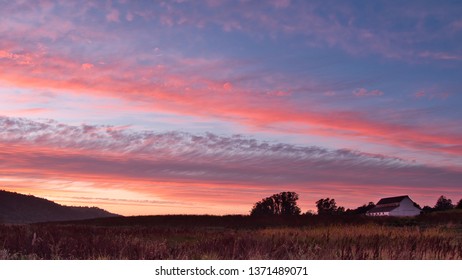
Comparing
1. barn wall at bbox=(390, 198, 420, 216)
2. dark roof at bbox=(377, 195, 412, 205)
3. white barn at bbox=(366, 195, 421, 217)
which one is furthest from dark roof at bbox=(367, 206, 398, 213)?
dark roof at bbox=(377, 195, 412, 205)

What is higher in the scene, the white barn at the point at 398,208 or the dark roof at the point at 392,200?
the dark roof at the point at 392,200

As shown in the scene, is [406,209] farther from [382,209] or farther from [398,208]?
[382,209]

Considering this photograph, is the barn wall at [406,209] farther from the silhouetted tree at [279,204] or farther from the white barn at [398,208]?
the silhouetted tree at [279,204]

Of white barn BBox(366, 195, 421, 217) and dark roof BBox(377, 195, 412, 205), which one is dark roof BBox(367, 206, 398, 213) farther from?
dark roof BBox(377, 195, 412, 205)

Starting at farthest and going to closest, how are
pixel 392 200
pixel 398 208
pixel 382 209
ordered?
pixel 392 200 < pixel 382 209 < pixel 398 208

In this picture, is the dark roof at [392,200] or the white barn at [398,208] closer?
the white barn at [398,208]

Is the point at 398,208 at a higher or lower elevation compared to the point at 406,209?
higher

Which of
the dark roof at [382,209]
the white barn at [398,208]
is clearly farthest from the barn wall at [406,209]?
the dark roof at [382,209]

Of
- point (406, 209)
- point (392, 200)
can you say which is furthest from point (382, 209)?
point (406, 209)
